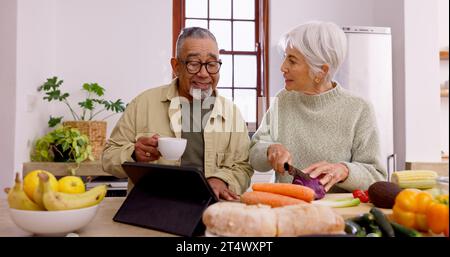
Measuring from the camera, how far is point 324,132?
1331mm

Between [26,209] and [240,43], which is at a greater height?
[240,43]

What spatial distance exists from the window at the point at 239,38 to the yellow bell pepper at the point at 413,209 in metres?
2.31

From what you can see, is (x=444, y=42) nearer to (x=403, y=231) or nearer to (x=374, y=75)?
(x=403, y=231)

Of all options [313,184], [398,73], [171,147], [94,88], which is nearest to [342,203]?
[313,184]

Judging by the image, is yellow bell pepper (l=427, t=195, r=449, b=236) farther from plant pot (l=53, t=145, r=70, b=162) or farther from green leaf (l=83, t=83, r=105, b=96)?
green leaf (l=83, t=83, r=105, b=96)

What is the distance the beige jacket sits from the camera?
134 cm

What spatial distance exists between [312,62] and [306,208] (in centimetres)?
76

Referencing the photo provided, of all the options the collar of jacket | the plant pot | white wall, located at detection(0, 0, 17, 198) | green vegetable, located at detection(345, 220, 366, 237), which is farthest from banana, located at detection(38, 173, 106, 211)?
the plant pot

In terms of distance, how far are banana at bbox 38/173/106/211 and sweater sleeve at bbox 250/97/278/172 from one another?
564mm

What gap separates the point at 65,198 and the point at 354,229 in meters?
0.49

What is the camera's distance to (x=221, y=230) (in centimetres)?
60

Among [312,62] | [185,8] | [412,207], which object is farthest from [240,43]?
[412,207]

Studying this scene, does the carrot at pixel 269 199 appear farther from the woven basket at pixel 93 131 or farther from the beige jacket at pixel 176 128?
the woven basket at pixel 93 131
